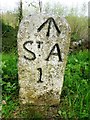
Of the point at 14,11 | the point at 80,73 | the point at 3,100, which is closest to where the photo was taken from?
the point at 3,100

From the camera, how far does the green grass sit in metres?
4.77

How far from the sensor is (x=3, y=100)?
5090 mm

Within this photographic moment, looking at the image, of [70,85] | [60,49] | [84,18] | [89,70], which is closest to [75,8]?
[84,18]

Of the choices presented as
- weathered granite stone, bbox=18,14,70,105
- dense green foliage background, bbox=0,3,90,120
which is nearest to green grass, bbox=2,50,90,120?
dense green foliage background, bbox=0,3,90,120

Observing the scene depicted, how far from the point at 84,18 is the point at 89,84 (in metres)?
3.86

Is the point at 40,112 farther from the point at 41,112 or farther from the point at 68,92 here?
the point at 68,92

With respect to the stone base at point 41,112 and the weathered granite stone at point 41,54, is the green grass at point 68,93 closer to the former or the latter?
the stone base at point 41,112

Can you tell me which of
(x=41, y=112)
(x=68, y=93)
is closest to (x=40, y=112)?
(x=41, y=112)

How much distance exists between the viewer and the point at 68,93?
206 inches

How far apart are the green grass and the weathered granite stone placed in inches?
9.2

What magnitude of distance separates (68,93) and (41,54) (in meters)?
0.77

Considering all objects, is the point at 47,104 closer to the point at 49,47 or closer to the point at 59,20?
the point at 49,47

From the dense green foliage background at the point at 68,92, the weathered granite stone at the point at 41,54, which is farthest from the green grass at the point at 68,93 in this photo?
the weathered granite stone at the point at 41,54

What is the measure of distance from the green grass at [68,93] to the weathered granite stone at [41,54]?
234 millimetres
